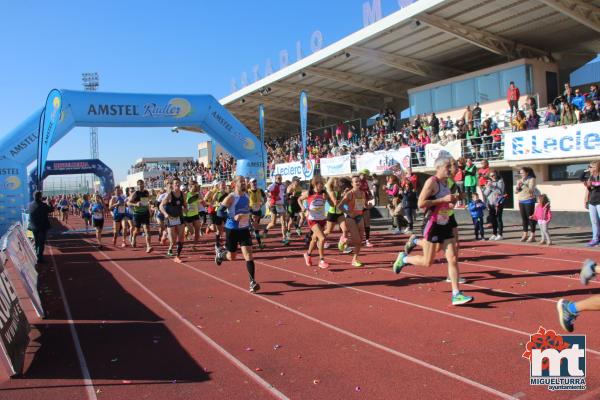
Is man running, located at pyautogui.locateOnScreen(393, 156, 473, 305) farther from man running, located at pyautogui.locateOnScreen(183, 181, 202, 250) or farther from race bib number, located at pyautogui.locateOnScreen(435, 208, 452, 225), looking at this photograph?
man running, located at pyautogui.locateOnScreen(183, 181, 202, 250)

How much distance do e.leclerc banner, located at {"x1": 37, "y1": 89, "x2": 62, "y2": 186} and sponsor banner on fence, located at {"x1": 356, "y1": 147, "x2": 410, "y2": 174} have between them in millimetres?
12364

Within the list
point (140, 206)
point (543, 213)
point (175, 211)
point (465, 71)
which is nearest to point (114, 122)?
point (140, 206)

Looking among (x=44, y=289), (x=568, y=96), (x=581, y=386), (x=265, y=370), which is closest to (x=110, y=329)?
(x=265, y=370)

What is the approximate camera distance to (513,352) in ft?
14.6

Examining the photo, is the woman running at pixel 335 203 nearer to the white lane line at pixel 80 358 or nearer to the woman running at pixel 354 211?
the woman running at pixel 354 211

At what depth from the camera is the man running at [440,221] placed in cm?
610

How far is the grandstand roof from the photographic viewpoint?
17875 mm

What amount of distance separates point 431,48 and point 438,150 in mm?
6791

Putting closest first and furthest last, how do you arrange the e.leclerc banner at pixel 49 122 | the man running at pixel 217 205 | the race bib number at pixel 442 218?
the race bib number at pixel 442 218, the man running at pixel 217 205, the e.leclerc banner at pixel 49 122

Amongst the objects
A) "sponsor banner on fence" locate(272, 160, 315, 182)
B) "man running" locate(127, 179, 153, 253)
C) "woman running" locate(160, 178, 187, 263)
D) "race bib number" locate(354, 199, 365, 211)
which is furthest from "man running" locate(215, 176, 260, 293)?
"sponsor banner on fence" locate(272, 160, 315, 182)

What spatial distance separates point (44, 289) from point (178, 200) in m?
3.58

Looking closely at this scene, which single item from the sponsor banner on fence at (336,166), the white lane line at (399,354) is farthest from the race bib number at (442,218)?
the sponsor banner on fence at (336,166)

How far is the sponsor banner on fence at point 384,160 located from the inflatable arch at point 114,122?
5.21 metres

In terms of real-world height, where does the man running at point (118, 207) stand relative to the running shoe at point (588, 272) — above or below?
above
